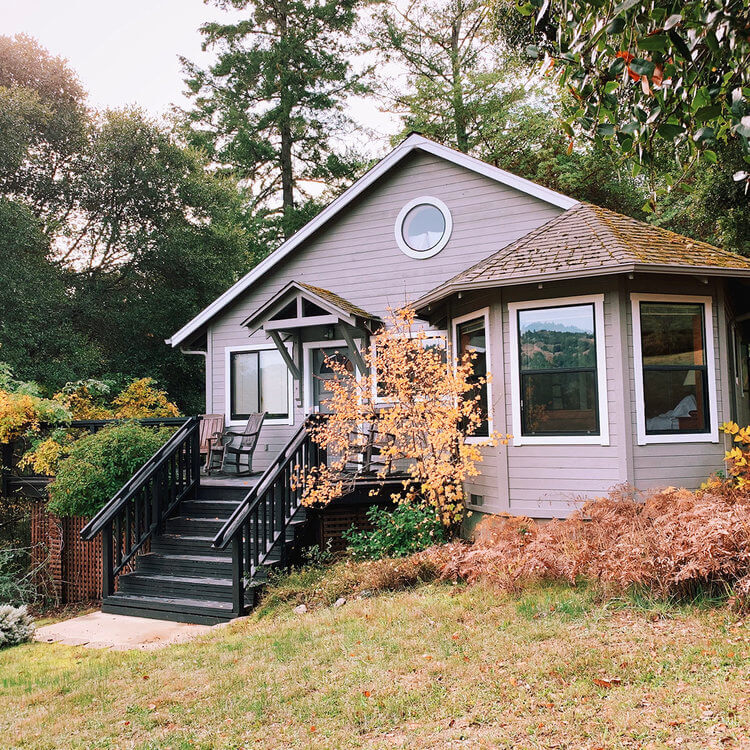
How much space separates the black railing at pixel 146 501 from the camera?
343 inches

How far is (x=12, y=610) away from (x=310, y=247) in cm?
765

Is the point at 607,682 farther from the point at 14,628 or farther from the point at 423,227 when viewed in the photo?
the point at 423,227

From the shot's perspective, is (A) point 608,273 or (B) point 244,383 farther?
(B) point 244,383

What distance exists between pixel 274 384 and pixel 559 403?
20.2 ft

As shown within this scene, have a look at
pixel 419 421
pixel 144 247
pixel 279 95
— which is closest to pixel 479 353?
pixel 419 421

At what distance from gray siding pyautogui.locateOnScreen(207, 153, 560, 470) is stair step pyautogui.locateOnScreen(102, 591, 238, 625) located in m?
4.50

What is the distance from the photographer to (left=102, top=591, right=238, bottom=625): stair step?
24.8ft

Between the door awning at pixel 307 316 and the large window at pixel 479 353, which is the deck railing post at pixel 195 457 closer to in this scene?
the door awning at pixel 307 316

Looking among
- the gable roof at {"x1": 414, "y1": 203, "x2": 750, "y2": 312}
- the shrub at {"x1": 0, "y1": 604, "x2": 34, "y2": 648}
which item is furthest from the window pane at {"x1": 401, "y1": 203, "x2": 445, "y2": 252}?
the shrub at {"x1": 0, "y1": 604, "x2": 34, "y2": 648}

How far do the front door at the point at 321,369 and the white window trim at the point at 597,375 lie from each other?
13.6ft

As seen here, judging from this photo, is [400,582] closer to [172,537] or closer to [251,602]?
[251,602]

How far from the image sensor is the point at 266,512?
8.27 m

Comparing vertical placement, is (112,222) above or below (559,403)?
above

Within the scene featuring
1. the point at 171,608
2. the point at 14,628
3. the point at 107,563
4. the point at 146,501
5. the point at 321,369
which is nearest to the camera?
the point at 14,628
